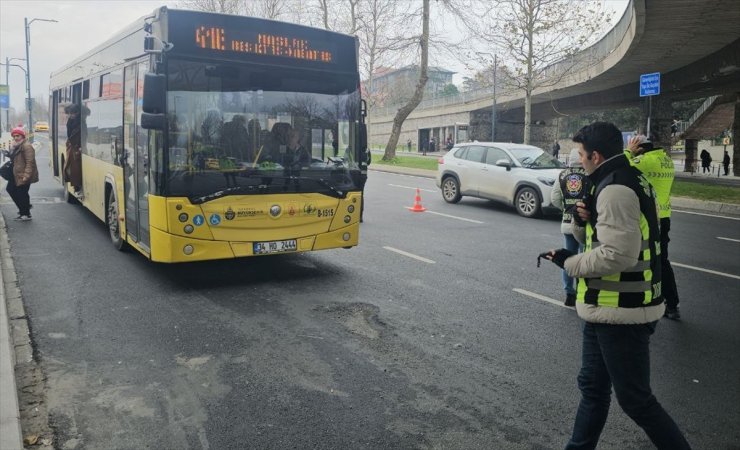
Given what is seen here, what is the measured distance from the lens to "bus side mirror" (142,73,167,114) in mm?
6637

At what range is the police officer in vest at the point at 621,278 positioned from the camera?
3.09m

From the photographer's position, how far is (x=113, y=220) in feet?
32.1

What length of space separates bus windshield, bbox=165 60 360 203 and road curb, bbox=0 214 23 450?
227 centimetres

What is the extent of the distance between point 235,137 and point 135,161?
5.32 ft

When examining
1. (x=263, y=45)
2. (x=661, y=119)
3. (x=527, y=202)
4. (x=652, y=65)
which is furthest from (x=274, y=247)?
(x=661, y=119)

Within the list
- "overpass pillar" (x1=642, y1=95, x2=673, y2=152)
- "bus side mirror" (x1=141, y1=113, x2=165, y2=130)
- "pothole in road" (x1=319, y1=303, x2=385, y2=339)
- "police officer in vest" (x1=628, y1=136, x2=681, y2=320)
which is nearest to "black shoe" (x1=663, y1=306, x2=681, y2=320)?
"police officer in vest" (x1=628, y1=136, x2=681, y2=320)

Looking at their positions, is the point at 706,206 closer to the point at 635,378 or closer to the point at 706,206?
the point at 706,206

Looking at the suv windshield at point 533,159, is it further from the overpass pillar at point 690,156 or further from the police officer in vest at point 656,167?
the overpass pillar at point 690,156

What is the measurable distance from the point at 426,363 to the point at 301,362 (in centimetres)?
104

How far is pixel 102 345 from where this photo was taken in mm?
5566

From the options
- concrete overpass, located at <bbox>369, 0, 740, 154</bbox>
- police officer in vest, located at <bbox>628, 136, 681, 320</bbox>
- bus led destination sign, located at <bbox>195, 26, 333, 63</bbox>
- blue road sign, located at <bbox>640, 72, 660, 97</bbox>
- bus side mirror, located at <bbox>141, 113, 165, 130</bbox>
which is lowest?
police officer in vest, located at <bbox>628, 136, 681, 320</bbox>

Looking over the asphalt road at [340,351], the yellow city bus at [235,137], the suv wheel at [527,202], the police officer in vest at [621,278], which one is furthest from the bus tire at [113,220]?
the suv wheel at [527,202]

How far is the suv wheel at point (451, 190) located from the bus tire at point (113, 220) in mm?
9466

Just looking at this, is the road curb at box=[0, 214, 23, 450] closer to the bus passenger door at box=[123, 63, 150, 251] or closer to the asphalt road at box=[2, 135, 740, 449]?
the asphalt road at box=[2, 135, 740, 449]
